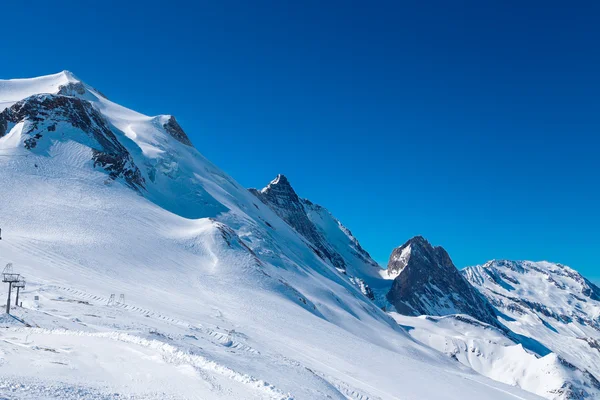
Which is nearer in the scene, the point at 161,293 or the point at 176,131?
the point at 161,293

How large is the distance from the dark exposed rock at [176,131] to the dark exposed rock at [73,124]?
4387 cm

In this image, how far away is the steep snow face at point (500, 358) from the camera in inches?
4631

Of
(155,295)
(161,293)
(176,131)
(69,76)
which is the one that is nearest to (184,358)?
(155,295)

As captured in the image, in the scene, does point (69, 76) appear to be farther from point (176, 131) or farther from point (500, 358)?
point (500, 358)

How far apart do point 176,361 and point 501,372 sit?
134 meters

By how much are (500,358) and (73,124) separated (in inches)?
5058

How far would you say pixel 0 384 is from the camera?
41.5 ft

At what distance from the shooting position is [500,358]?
454ft

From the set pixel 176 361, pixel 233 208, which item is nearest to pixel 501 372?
pixel 233 208

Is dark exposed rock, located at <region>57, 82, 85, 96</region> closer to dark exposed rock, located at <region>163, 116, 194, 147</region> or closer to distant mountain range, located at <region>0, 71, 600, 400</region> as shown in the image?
distant mountain range, located at <region>0, 71, 600, 400</region>

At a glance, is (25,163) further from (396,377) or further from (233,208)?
(396,377)

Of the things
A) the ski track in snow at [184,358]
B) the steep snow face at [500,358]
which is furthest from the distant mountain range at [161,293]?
the steep snow face at [500,358]

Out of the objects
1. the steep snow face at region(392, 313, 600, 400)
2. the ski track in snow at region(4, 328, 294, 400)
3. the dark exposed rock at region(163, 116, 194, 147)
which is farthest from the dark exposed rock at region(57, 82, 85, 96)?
the steep snow face at region(392, 313, 600, 400)

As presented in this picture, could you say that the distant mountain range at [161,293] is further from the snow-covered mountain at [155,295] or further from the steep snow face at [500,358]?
the steep snow face at [500,358]
